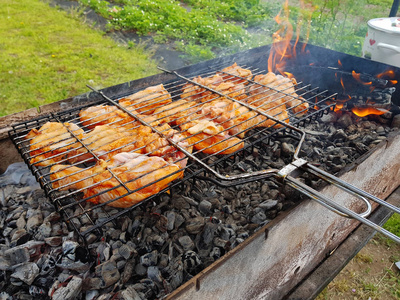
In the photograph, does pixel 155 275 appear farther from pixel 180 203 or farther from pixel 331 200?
pixel 331 200

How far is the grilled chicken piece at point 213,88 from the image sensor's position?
14.0 ft

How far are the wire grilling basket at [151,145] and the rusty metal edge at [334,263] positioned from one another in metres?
1.32

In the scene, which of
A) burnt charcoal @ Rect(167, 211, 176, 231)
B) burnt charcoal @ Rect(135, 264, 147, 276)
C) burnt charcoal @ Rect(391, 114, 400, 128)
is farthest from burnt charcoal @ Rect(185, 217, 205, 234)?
burnt charcoal @ Rect(391, 114, 400, 128)

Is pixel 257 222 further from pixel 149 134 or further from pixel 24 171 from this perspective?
pixel 24 171

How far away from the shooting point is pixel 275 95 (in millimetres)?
4254

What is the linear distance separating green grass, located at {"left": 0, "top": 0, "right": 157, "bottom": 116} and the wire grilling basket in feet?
10.9

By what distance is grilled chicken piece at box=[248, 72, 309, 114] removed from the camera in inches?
→ 161

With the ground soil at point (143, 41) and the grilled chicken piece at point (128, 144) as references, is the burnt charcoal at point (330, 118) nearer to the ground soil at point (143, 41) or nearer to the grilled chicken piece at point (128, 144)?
the grilled chicken piece at point (128, 144)

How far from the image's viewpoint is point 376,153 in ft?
10.9

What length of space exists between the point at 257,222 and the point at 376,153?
150 cm

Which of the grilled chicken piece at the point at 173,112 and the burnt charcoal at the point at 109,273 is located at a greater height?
the grilled chicken piece at the point at 173,112

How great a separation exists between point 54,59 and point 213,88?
5874 millimetres

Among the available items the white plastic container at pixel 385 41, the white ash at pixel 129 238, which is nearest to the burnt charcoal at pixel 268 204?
the white ash at pixel 129 238

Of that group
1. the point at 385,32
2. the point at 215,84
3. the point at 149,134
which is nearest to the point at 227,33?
the point at 385,32
